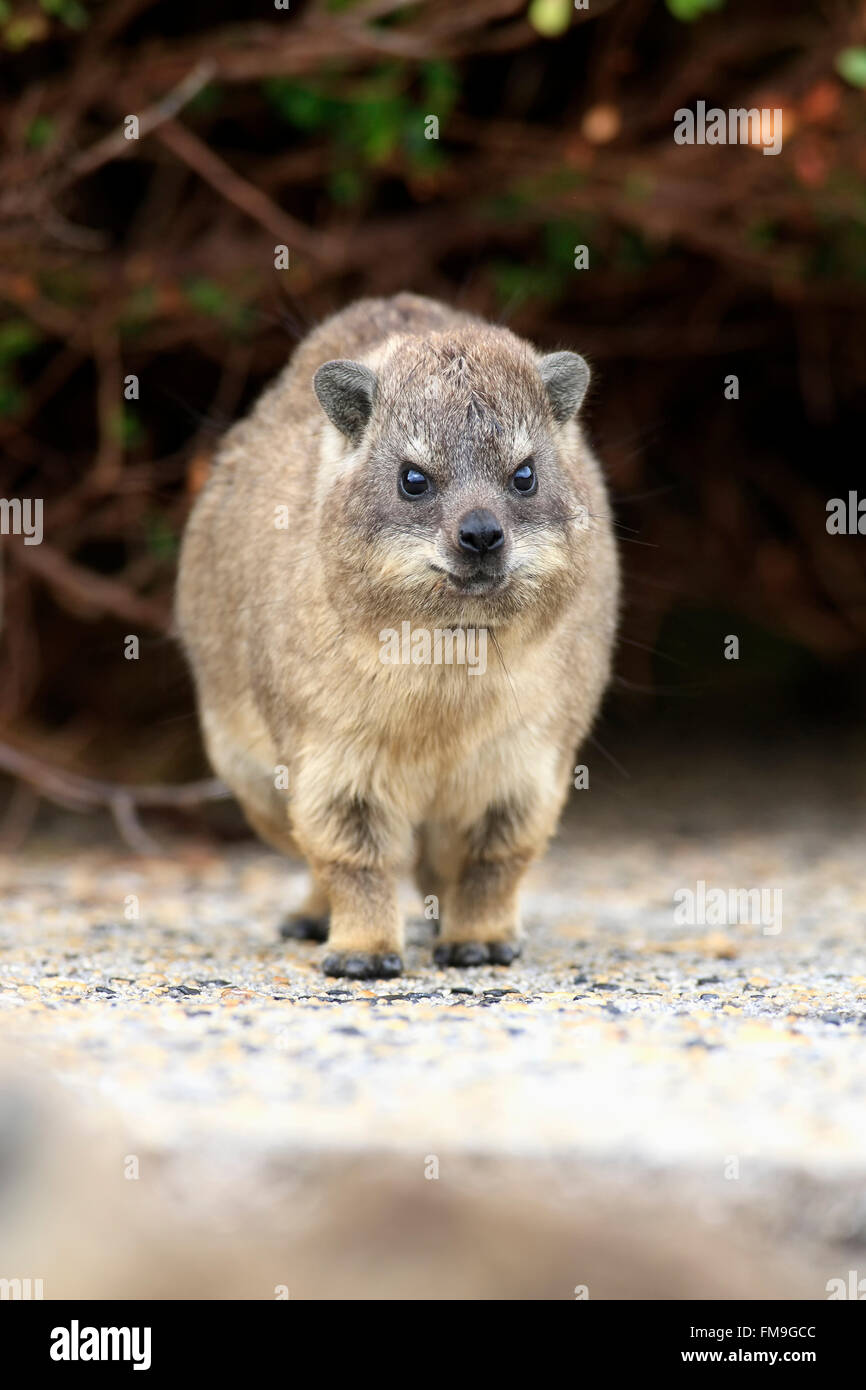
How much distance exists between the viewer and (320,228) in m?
9.72

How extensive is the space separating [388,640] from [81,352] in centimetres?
454

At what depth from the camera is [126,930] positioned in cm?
703

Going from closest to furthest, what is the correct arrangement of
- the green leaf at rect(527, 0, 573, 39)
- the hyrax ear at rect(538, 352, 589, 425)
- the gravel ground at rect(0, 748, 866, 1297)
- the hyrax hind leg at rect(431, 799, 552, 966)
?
1. the gravel ground at rect(0, 748, 866, 1297)
2. the hyrax ear at rect(538, 352, 589, 425)
3. the hyrax hind leg at rect(431, 799, 552, 966)
4. the green leaf at rect(527, 0, 573, 39)

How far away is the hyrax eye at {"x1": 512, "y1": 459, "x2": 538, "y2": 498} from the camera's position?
209 inches

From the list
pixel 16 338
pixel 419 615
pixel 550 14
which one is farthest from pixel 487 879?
pixel 16 338

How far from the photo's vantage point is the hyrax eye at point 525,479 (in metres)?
5.30

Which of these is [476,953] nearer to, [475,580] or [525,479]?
[475,580]

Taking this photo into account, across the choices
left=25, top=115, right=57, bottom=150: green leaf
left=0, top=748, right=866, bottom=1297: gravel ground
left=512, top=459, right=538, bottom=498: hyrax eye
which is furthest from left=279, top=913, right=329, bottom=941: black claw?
left=25, top=115, right=57, bottom=150: green leaf
